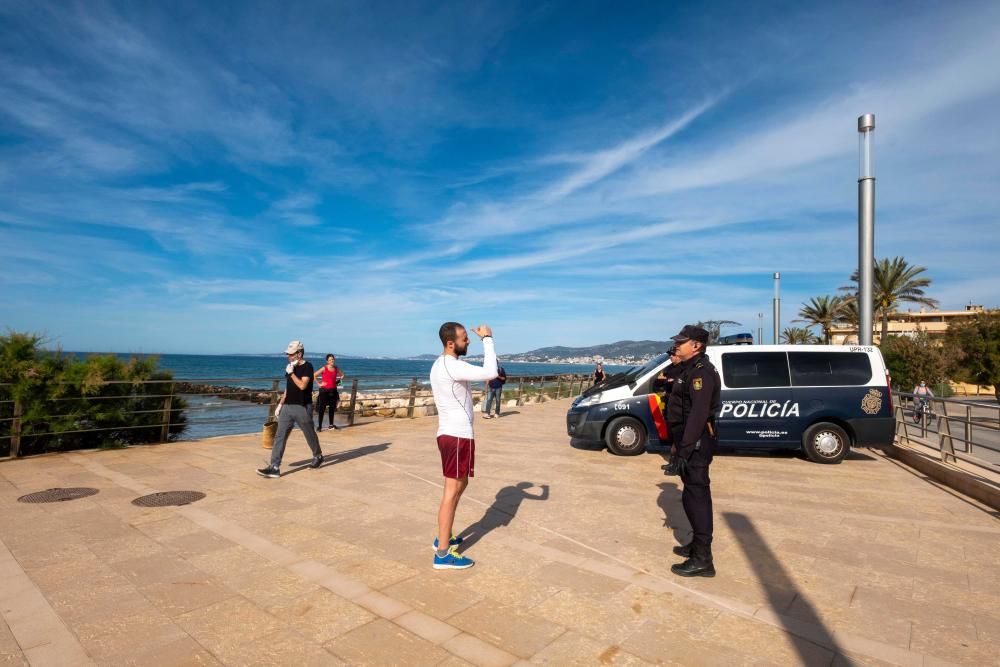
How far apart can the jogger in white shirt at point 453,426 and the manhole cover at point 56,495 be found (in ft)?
15.1

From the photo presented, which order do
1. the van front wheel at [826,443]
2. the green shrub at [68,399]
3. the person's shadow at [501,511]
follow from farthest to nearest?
the van front wheel at [826,443] → the green shrub at [68,399] → the person's shadow at [501,511]

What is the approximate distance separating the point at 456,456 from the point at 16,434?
26.0 ft

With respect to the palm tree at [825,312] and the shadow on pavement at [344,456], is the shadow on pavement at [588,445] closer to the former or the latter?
the shadow on pavement at [344,456]

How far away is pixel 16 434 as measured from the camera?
837 centimetres

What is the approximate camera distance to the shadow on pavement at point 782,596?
320cm

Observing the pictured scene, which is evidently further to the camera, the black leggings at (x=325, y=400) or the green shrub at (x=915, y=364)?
the green shrub at (x=915, y=364)

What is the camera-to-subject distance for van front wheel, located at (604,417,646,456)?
956 centimetres

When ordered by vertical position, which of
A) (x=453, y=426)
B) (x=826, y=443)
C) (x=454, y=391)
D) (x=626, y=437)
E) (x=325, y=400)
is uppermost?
(x=454, y=391)

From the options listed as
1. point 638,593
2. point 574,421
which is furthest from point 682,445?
point 574,421

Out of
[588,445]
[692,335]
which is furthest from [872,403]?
[692,335]

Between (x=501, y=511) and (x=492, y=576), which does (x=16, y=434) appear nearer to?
(x=501, y=511)

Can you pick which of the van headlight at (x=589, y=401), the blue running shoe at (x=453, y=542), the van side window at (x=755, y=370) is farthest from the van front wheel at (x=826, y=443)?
the blue running shoe at (x=453, y=542)

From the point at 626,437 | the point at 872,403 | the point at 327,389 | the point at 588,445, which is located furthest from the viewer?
the point at 327,389

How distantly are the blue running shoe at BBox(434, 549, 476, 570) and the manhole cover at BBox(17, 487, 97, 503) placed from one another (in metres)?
4.55
